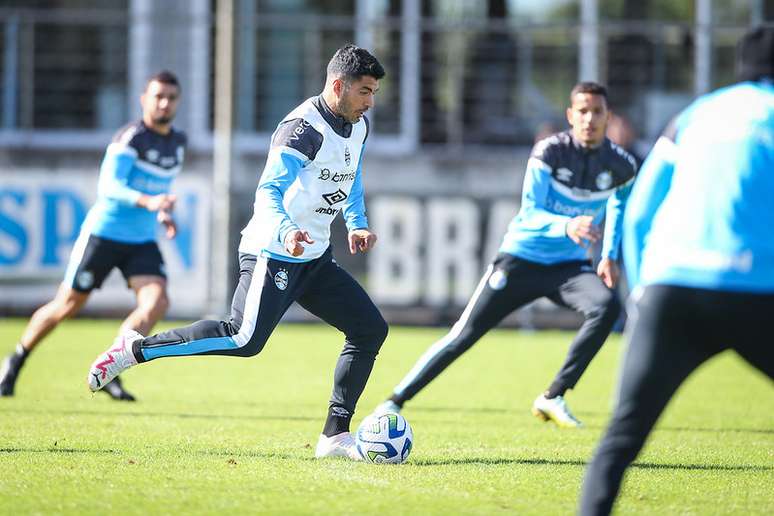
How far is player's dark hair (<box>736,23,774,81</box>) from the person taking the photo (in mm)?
4906

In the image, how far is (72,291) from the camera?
34.2ft

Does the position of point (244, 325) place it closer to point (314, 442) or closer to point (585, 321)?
point (314, 442)

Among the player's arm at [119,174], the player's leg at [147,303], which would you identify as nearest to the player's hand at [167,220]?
the player's arm at [119,174]

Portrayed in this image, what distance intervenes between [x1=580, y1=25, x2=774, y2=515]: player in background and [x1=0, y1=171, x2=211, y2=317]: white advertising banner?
13509 millimetres

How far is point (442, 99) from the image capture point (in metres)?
20.2

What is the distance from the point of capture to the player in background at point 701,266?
15.3ft

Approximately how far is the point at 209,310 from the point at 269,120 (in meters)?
3.91

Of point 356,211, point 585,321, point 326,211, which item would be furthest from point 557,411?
point 326,211

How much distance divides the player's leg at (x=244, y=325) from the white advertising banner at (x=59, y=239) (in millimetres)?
10851

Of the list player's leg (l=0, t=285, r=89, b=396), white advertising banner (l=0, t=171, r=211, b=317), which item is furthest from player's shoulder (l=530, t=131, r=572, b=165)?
white advertising banner (l=0, t=171, r=211, b=317)

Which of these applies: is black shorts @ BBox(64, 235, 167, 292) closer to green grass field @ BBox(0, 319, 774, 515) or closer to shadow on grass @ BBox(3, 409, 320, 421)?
green grass field @ BBox(0, 319, 774, 515)

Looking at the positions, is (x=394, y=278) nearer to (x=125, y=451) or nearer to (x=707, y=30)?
(x=707, y=30)

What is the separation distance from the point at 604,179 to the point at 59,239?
1073cm

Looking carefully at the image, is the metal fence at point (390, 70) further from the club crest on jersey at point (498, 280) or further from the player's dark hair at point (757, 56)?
the player's dark hair at point (757, 56)
